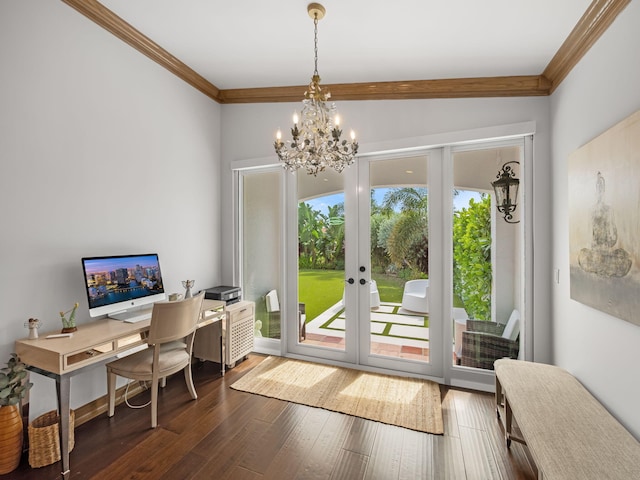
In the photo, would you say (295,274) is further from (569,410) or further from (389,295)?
(569,410)

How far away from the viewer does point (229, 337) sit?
125 inches

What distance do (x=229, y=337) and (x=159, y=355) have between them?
82cm

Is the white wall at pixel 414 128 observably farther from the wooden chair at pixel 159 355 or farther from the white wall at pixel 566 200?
the wooden chair at pixel 159 355

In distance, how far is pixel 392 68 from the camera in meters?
2.85

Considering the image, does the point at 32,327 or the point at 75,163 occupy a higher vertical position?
the point at 75,163

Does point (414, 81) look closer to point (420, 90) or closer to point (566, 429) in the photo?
point (420, 90)

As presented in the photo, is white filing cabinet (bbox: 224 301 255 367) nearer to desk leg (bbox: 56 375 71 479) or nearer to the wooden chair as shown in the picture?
the wooden chair

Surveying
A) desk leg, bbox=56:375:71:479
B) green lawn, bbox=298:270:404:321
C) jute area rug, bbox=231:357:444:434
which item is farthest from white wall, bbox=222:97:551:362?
desk leg, bbox=56:375:71:479

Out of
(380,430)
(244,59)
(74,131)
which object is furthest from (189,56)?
(380,430)

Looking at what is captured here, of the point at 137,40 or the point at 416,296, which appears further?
the point at 416,296

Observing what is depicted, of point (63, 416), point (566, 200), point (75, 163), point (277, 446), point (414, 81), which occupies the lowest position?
point (277, 446)

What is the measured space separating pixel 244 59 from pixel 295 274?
2.20 metres

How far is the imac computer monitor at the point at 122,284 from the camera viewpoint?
2.26 metres

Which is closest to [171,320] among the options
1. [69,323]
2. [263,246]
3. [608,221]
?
[69,323]
